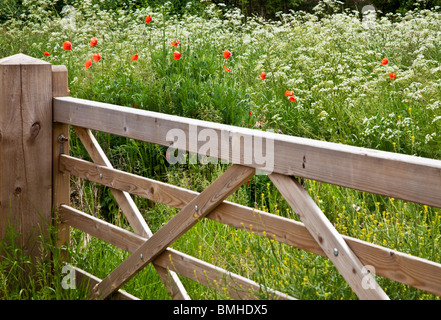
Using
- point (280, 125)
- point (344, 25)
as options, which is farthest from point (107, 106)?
point (344, 25)

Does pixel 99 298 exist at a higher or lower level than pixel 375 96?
lower

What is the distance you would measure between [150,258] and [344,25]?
5.22 metres

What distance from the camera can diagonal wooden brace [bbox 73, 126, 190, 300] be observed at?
234 cm

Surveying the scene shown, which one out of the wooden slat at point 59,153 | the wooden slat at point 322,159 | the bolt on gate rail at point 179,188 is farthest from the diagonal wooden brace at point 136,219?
the wooden slat at point 322,159

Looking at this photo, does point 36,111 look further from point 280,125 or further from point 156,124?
point 280,125

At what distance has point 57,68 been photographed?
283 cm

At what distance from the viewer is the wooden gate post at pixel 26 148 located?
2709mm

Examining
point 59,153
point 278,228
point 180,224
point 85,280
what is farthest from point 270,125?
point 278,228

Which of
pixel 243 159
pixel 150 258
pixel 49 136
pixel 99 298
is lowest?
pixel 99 298

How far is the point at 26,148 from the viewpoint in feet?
9.11

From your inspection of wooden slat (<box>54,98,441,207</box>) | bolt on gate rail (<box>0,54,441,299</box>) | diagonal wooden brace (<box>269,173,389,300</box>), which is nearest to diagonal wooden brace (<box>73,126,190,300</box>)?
bolt on gate rail (<box>0,54,441,299</box>)

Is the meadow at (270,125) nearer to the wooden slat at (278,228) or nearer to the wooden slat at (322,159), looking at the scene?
the wooden slat at (278,228)

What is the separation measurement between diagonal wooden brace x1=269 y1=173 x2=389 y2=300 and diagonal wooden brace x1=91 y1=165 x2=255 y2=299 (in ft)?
0.73

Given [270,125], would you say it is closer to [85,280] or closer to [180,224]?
[85,280]
